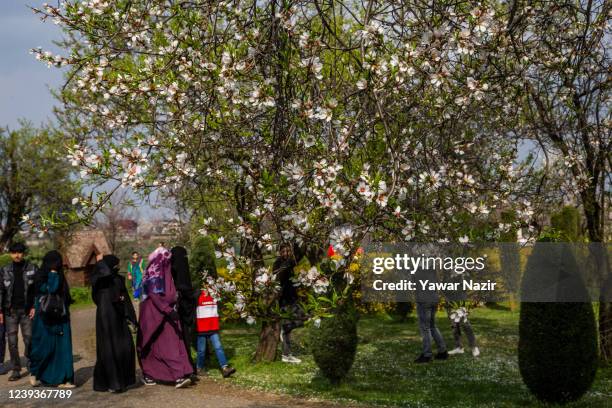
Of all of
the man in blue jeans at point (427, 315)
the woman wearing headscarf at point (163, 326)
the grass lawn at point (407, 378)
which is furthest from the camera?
the man in blue jeans at point (427, 315)


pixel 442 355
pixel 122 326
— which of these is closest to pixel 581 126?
pixel 442 355

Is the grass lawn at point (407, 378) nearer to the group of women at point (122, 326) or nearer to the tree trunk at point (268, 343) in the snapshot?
the tree trunk at point (268, 343)

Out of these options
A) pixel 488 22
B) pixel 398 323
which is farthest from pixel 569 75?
pixel 398 323

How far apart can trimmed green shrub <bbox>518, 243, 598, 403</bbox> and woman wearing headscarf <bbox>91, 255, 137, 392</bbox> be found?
18.0 ft

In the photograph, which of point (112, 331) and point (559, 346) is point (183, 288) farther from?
point (559, 346)

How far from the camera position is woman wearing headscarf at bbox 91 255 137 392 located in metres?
9.43

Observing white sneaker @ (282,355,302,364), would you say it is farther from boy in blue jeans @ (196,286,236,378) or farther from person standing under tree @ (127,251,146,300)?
person standing under tree @ (127,251,146,300)

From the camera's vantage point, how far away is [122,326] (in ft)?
31.8

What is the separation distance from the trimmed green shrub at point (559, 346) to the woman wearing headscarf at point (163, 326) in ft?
15.8

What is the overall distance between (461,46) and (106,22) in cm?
331

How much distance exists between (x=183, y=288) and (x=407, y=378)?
3743mm

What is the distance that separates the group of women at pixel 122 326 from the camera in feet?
31.4

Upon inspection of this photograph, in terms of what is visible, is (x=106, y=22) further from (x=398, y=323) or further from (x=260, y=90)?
(x=398, y=323)

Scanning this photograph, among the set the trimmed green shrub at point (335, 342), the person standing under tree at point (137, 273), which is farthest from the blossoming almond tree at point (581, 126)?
the person standing under tree at point (137, 273)
